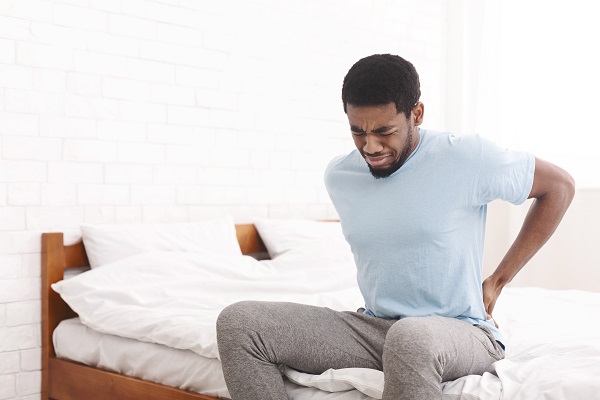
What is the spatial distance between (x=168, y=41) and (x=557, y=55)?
180cm

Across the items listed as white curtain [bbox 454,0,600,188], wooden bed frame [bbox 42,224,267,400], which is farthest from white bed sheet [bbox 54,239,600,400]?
white curtain [bbox 454,0,600,188]

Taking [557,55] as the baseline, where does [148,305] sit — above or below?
below

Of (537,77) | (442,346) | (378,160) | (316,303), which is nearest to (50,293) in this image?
(316,303)

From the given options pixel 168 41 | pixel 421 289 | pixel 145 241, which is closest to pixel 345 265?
pixel 145 241

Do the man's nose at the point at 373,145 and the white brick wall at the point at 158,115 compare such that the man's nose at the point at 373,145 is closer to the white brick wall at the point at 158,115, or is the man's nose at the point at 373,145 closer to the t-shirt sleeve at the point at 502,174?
the t-shirt sleeve at the point at 502,174

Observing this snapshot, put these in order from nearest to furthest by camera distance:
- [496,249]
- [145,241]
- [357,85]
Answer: [357,85] < [145,241] < [496,249]

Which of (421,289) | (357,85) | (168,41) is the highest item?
(168,41)

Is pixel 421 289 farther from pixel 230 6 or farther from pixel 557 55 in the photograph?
pixel 557 55

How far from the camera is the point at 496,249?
12.6ft

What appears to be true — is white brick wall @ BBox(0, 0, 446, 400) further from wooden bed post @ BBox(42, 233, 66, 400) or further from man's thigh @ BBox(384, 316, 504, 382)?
man's thigh @ BBox(384, 316, 504, 382)

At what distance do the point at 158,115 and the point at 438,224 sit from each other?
5.21ft

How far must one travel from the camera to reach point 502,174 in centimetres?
165

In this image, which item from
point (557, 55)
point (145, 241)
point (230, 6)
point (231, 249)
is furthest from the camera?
point (557, 55)

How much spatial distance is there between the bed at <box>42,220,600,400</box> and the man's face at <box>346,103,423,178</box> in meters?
0.46
